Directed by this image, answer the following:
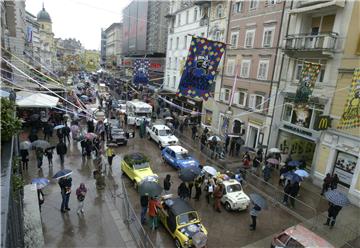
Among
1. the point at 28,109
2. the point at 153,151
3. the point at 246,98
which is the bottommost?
the point at 153,151

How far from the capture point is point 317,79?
18.0m

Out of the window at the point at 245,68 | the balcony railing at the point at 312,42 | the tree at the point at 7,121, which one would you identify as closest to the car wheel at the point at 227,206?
the tree at the point at 7,121

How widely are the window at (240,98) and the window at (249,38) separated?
453 centimetres

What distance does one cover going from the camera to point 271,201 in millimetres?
14742

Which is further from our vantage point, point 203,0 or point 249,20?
point 203,0

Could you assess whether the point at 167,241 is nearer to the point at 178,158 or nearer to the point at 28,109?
the point at 178,158

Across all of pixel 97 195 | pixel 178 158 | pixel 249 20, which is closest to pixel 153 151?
pixel 178 158

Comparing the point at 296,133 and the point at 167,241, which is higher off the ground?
the point at 296,133

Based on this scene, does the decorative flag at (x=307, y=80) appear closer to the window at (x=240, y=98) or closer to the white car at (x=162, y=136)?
the window at (x=240, y=98)

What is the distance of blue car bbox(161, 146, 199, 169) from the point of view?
57.2 feet

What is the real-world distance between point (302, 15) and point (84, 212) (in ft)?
64.3

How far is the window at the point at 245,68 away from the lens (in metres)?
24.1

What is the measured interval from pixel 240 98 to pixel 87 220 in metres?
18.8

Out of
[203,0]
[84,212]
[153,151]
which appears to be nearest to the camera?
[84,212]
